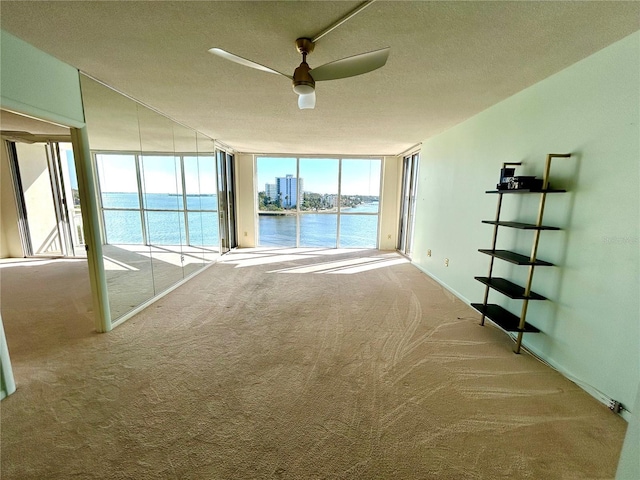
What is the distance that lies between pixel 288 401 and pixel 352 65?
2236 mm

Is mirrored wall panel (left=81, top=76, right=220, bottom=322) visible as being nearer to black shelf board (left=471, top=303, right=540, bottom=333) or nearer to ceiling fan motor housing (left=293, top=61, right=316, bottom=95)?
ceiling fan motor housing (left=293, top=61, right=316, bottom=95)

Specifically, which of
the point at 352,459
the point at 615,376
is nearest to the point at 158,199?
the point at 352,459

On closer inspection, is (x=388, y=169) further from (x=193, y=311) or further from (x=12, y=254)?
(x=12, y=254)

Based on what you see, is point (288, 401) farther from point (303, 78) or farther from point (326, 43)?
point (326, 43)

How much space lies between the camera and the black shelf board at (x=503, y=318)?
2.29 meters

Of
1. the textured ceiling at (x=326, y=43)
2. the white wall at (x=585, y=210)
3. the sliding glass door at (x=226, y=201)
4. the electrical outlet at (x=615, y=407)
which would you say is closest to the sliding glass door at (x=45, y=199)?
the sliding glass door at (x=226, y=201)

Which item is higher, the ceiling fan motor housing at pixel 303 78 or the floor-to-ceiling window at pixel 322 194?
the ceiling fan motor housing at pixel 303 78

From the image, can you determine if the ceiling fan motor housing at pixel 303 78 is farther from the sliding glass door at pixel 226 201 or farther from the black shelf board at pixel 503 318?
the sliding glass door at pixel 226 201

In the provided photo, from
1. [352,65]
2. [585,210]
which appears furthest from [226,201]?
[585,210]

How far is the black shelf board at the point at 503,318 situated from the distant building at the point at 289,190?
501cm

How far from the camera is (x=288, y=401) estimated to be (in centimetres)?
177

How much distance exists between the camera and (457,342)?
2520 millimetres

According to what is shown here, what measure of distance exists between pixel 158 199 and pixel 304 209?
3.89 metres

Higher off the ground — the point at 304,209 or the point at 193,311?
the point at 304,209
